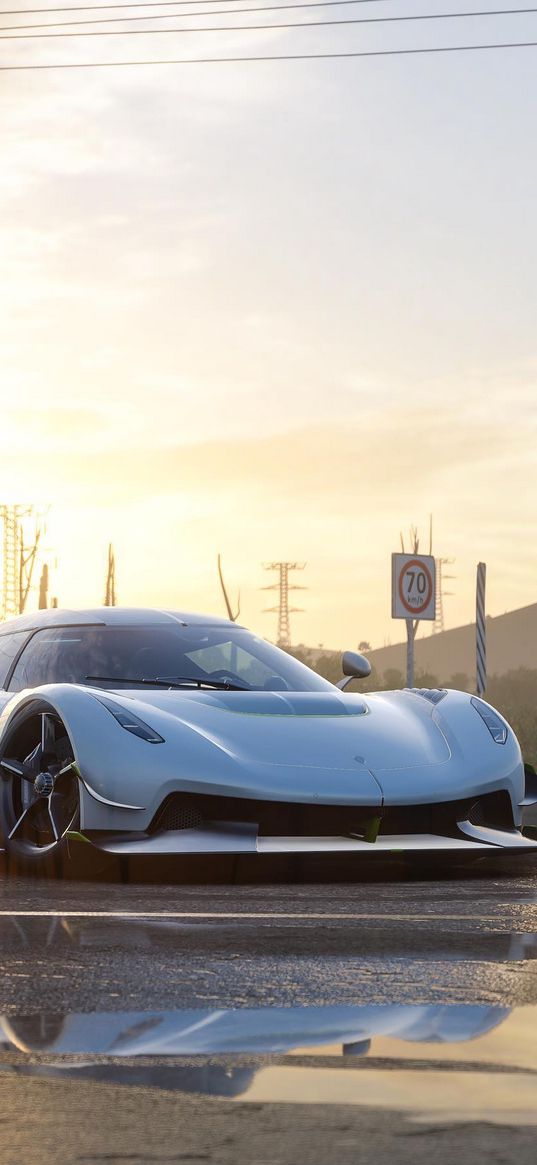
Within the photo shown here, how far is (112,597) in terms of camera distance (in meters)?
54.1

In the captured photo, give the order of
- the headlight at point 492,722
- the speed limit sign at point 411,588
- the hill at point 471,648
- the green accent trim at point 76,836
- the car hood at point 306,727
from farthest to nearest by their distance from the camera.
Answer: the hill at point 471,648 → the speed limit sign at point 411,588 → the headlight at point 492,722 → the car hood at point 306,727 → the green accent trim at point 76,836

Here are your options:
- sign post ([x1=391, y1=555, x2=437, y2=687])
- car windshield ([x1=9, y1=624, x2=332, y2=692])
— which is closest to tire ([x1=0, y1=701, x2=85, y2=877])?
car windshield ([x1=9, y1=624, x2=332, y2=692])

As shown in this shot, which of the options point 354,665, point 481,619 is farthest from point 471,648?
point 354,665

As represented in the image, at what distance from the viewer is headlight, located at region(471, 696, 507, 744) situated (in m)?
7.70

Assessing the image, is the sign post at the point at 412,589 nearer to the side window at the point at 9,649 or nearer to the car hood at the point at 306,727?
the side window at the point at 9,649

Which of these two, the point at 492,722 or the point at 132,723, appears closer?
the point at 132,723

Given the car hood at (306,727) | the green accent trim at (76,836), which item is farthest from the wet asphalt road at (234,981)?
the car hood at (306,727)

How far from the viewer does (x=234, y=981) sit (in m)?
4.34

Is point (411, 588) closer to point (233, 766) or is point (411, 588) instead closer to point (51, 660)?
point (51, 660)

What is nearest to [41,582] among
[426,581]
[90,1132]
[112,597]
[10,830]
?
[112,597]

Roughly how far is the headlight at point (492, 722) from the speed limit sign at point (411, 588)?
11048mm

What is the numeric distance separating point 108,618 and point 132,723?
184 cm

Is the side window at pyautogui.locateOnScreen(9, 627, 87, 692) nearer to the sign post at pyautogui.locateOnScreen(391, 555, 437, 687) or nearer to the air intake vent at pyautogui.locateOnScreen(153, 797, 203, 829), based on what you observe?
the air intake vent at pyautogui.locateOnScreen(153, 797, 203, 829)

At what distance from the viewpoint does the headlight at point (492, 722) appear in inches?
303
